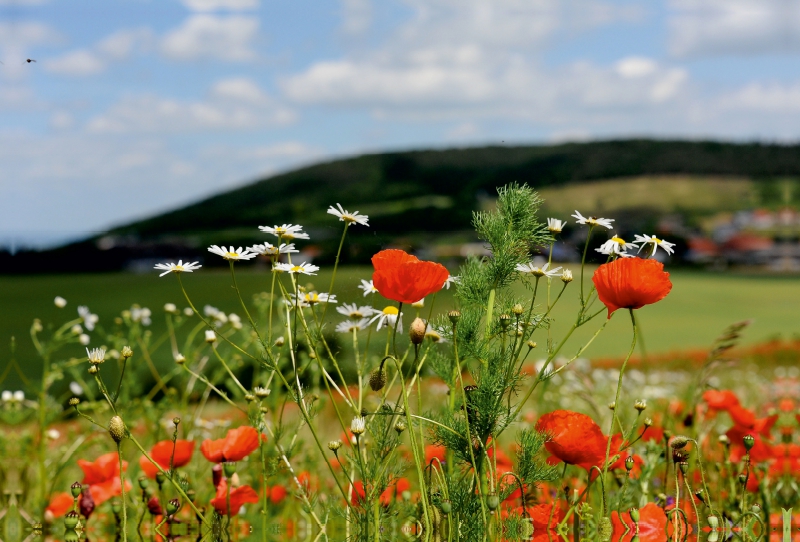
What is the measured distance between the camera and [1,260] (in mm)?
18969

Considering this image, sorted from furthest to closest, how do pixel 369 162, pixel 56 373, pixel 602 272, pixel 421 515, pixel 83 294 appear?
1. pixel 369 162
2. pixel 83 294
3. pixel 56 373
4. pixel 421 515
5. pixel 602 272

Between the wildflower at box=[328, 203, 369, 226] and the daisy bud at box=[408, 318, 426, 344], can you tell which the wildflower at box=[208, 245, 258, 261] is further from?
the daisy bud at box=[408, 318, 426, 344]

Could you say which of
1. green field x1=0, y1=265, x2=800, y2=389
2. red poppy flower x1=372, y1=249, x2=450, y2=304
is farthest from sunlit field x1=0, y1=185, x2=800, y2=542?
green field x1=0, y1=265, x2=800, y2=389

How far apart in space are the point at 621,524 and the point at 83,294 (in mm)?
17090

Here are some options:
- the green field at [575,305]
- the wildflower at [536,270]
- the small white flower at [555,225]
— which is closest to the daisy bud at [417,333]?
the wildflower at [536,270]

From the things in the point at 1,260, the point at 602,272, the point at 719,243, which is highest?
the point at 602,272

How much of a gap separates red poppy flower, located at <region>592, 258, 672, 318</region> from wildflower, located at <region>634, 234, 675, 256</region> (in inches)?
2.9

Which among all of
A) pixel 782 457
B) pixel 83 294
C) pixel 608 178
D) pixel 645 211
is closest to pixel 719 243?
pixel 645 211

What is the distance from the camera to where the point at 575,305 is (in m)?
15.2

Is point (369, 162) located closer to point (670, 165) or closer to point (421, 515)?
point (670, 165)

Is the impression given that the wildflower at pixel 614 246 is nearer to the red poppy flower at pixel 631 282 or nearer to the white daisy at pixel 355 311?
the red poppy flower at pixel 631 282

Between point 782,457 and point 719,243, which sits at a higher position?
point 782,457

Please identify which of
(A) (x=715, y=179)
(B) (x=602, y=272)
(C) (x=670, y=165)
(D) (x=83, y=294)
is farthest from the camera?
(C) (x=670, y=165)

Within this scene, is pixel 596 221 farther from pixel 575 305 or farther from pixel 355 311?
pixel 575 305
